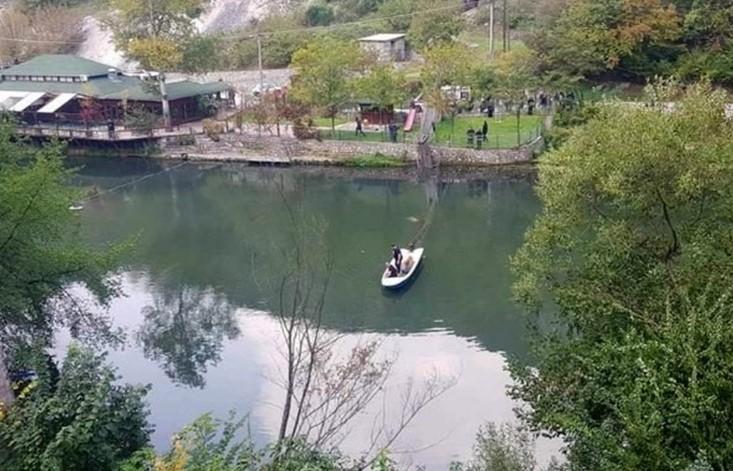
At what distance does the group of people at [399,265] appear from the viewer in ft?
78.6

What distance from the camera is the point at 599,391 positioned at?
36.6ft

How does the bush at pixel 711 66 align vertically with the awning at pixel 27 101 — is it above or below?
above

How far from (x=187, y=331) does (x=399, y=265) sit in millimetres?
6296

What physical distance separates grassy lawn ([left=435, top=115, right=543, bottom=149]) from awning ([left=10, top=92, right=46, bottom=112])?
2101cm

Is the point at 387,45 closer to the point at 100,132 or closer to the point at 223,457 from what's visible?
the point at 100,132

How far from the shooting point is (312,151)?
39.2m

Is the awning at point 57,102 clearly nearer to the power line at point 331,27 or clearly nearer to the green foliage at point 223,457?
the power line at point 331,27

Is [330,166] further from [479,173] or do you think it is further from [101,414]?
[101,414]

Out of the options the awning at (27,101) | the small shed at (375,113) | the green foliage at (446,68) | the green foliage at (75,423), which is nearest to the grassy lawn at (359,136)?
the small shed at (375,113)

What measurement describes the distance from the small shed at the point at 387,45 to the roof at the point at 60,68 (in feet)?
50.2

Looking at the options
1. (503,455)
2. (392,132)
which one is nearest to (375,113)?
(392,132)

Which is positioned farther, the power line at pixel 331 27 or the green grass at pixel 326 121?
the power line at pixel 331 27

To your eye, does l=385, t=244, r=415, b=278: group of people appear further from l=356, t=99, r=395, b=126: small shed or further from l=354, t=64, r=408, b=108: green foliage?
l=356, t=99, r=395, b=126: small shed

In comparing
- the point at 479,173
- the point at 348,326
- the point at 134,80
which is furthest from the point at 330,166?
the point at 348,326
